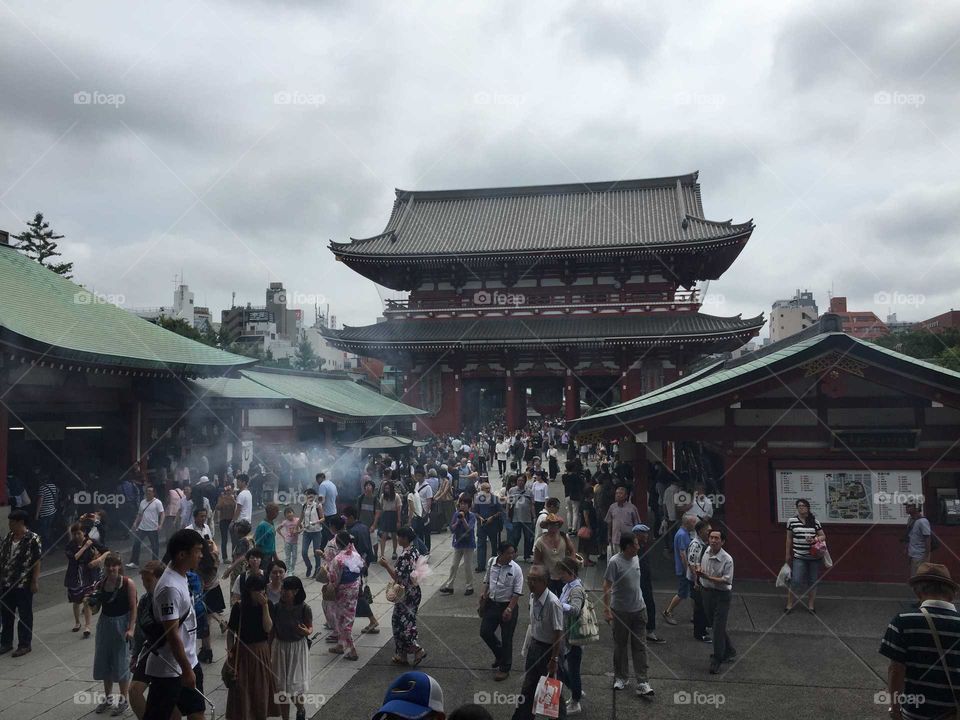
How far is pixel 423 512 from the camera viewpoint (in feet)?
45.3

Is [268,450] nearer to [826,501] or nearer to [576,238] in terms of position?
[826,501]

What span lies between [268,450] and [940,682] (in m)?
21.2

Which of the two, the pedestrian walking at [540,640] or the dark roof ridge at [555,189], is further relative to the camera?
the dark roof ridge at [555,189]

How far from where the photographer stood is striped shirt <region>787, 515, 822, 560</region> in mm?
9617

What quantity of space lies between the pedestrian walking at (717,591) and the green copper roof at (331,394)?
16.6 m

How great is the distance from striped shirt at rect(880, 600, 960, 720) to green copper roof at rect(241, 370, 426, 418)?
19.6 meters

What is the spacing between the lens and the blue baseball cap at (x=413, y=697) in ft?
8.54

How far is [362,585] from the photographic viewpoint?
8.79 m

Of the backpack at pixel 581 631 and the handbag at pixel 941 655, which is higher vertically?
the handbag at pixel 941 655

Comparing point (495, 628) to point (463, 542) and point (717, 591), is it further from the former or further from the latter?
point (463, 542)

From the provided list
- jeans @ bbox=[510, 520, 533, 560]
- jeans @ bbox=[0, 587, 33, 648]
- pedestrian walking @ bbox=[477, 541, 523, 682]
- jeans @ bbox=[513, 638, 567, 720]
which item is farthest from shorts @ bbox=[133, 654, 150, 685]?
jeans @ bbox=[510, 520, 533, 560]

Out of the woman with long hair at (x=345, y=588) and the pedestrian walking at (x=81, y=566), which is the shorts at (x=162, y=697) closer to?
the woman with long hair at (x=345, y=588)

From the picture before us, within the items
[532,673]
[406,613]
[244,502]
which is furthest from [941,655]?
[244,502]

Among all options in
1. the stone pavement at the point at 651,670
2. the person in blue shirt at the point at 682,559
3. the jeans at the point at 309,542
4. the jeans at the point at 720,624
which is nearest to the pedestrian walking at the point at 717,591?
the jeans at the point at 720,624
